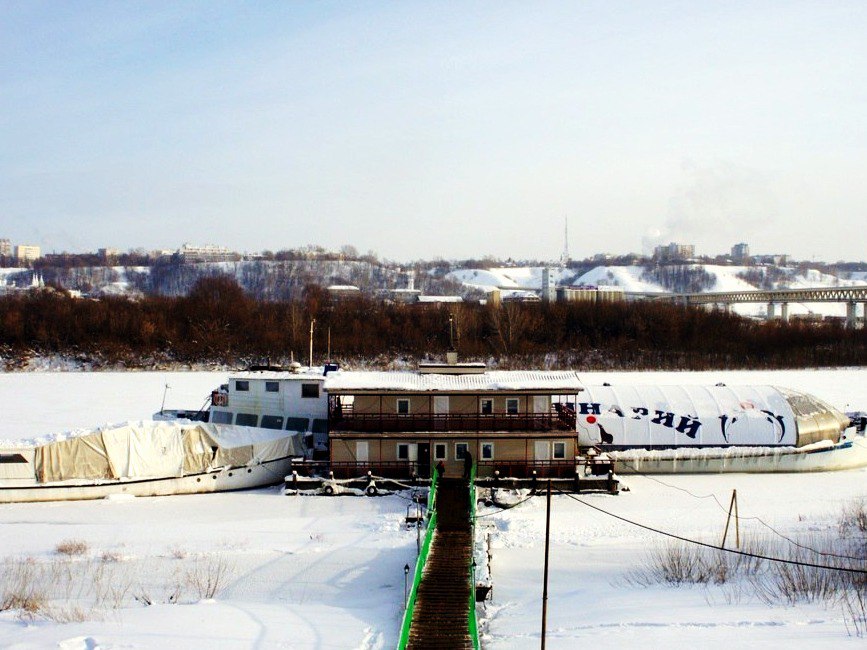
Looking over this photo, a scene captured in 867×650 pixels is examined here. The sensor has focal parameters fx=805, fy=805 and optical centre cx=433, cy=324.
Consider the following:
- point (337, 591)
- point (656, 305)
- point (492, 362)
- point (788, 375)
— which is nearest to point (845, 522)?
point (337, 591)

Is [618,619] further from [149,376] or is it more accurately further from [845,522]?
[149,376]

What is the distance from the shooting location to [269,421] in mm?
32219

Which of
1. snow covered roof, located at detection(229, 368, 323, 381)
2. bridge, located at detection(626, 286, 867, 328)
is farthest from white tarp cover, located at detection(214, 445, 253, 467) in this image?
bridge, located at detection(626, 286, 867, 328)

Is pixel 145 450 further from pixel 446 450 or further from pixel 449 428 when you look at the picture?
pixel 449 428

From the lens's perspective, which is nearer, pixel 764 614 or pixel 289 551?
pixel 764 614

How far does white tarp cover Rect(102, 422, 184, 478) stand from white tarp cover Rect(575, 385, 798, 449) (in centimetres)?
1546

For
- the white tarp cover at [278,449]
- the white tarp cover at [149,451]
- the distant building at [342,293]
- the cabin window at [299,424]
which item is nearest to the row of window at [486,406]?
the white tarp cover at [278,449]

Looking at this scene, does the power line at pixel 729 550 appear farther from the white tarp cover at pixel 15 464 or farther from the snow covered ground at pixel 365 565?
the white tarp cover at pixel 15 464

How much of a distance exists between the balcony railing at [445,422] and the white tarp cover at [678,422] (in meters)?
3.66

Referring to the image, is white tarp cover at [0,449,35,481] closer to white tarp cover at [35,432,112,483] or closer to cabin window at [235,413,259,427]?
white tarp cover at [35,432,112,483]

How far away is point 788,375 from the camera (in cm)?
6069

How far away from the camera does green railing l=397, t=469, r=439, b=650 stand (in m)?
14.6

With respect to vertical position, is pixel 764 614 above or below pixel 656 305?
below

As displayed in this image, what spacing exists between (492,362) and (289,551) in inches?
2071
